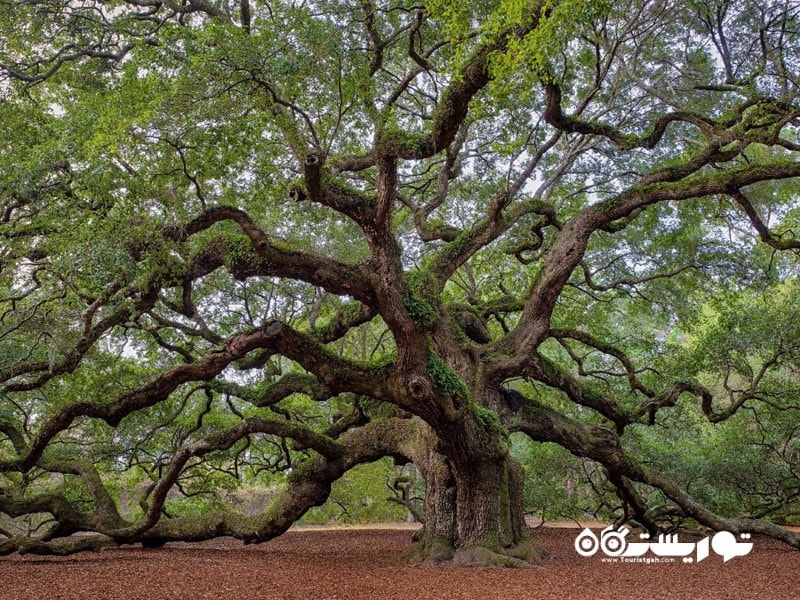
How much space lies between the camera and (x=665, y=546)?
8117mm

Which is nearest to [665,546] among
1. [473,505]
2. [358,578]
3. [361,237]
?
[473,505]

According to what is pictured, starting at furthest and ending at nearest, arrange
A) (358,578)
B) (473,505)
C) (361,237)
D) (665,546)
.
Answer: (361,237) < (665,546) < (473,505) < (358,578)

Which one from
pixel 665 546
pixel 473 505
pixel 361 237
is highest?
pixel 361 237

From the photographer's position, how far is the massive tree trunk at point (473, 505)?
6.39 metres

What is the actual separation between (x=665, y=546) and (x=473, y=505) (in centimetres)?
329

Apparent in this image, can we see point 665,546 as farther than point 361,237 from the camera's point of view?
No

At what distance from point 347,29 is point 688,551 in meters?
7.83

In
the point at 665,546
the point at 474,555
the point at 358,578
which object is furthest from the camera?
the point at 665,546

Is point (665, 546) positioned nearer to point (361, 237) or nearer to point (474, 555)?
point (474, 555)

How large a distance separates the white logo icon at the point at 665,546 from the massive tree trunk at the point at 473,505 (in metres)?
1.70

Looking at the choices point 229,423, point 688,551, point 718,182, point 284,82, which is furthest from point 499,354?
point 229,423

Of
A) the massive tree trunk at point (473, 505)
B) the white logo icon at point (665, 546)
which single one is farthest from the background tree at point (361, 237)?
the white logo icon at point (665, 546)

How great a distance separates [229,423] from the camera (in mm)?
10039

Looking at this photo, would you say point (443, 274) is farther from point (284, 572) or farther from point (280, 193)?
point (284, 572)
